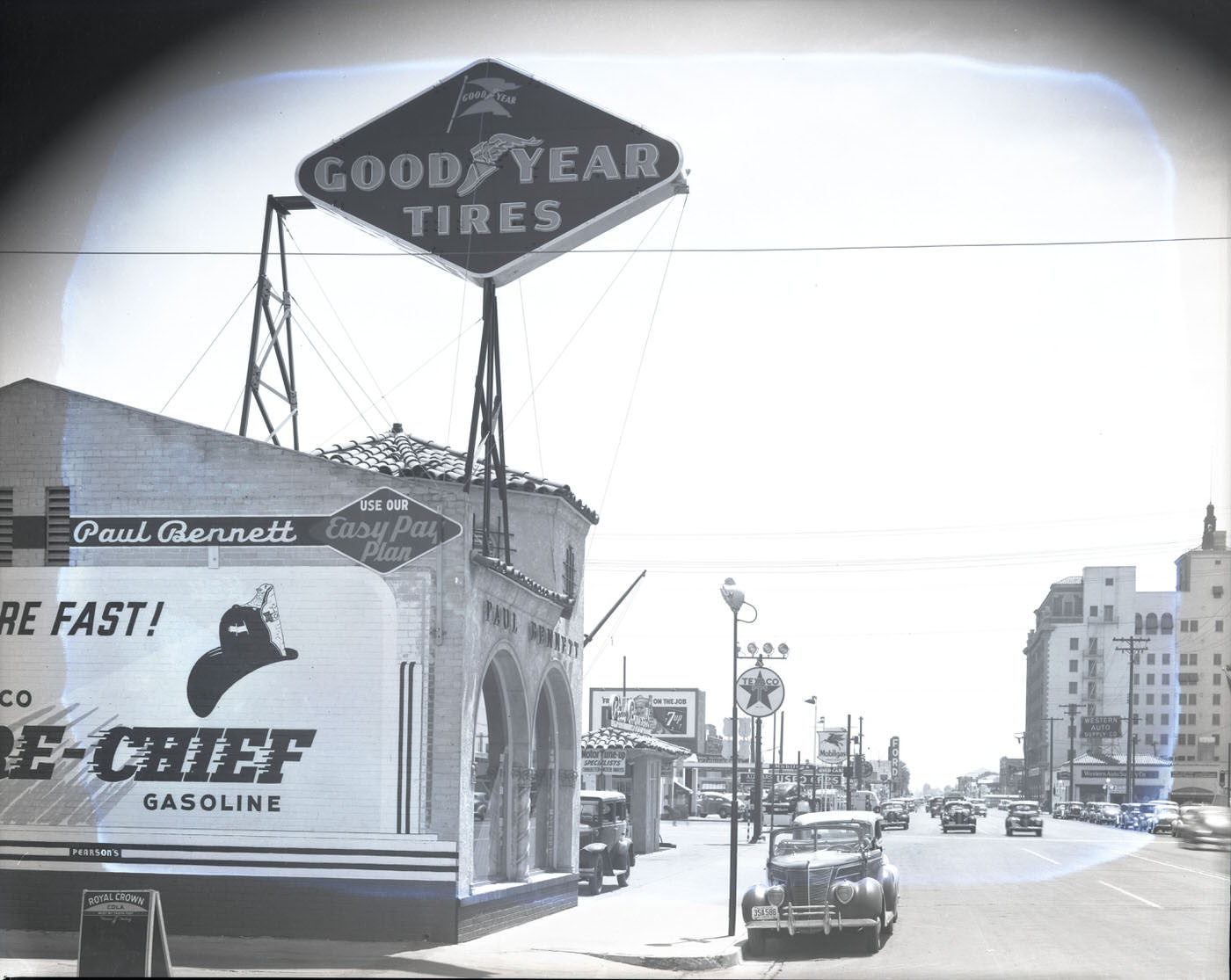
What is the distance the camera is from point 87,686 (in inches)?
682

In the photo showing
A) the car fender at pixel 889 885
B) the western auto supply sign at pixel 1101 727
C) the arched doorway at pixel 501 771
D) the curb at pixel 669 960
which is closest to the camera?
Result: the curb at pixel 669 960

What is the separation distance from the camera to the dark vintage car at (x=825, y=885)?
1891 centimetres

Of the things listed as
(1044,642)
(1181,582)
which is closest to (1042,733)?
(1044,642)

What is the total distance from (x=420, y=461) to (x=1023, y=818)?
46.0 metres

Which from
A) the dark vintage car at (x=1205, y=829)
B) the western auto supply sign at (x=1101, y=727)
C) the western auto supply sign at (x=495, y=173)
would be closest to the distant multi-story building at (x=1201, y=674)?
the western auto supply sign at (x=1101, y=727)

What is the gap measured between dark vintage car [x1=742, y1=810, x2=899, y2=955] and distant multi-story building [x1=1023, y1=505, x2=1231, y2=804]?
290ft

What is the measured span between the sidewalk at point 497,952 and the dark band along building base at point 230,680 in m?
0.50

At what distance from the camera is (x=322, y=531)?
1736cm

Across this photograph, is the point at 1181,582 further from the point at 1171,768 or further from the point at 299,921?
the point at 299,921

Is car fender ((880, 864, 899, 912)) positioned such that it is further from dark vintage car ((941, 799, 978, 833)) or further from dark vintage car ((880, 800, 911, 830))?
dark vintage car ((880, 800, 911, 830))

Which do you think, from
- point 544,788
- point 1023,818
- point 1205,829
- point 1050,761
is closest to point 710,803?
point 1023,818

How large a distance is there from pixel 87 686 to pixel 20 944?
310 cm

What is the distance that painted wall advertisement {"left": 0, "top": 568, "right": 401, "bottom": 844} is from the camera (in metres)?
16.9

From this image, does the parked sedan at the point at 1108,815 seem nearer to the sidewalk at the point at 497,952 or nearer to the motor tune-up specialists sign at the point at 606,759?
the motor tune-up specialists sign at the point at 606,759
